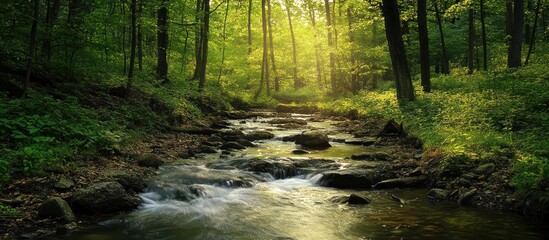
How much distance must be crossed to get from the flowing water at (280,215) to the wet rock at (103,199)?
0.96ft

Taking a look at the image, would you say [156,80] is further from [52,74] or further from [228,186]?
[228,186]

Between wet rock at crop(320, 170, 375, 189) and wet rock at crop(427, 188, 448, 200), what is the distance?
1.42 m

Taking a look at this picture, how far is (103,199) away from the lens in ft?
21.5

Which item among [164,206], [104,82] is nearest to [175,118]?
[104,82]

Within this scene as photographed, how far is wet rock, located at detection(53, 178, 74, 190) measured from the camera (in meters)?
6.81

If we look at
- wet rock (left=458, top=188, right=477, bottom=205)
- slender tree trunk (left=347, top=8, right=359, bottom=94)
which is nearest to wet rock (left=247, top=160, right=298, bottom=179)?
wet rock (left=458, top=188, right=477, bottom=205)

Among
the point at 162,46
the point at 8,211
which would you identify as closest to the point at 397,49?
the point at 162,46

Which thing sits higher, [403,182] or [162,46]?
[162,46]

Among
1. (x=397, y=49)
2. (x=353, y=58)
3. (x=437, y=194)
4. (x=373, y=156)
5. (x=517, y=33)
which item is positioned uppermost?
(x=353, y=58)

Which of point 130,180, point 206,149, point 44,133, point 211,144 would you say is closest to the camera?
point 130,180

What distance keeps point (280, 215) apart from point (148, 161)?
4402 mm

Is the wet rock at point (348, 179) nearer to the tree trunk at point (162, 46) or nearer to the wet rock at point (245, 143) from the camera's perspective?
the wet rock at point (245, 143)

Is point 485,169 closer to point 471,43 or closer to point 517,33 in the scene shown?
point 517,33

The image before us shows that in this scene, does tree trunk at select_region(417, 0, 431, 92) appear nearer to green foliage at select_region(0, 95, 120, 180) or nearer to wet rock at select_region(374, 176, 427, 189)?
wet rock at select_region(374, 176, 427, 189)
